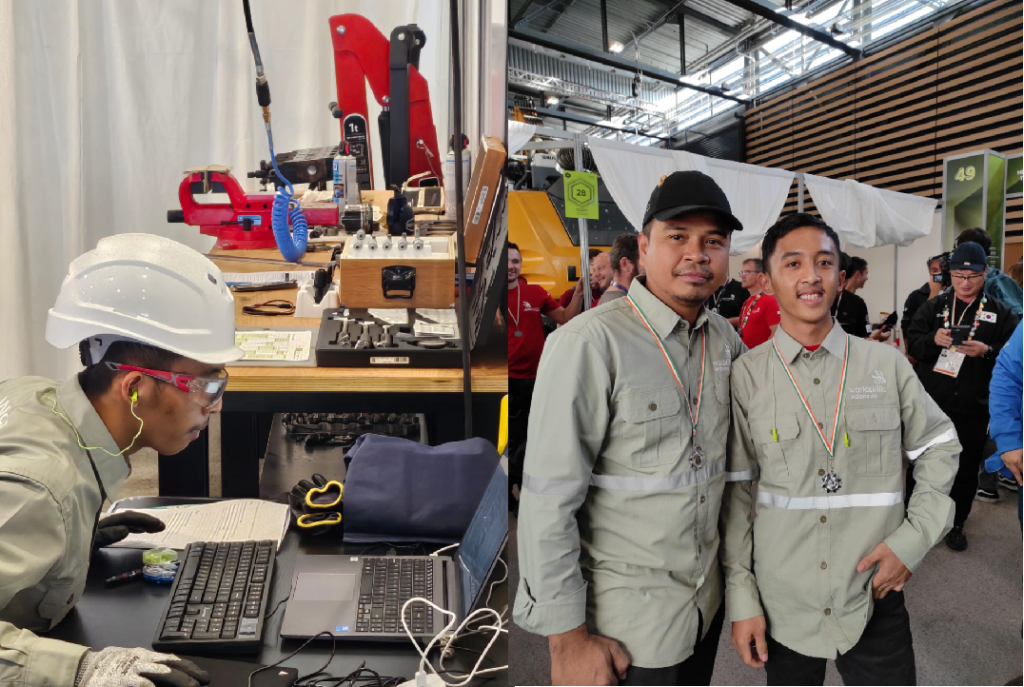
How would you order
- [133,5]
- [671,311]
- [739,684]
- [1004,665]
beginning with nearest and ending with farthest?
[671,311], [739,684], [1004,665], [133,5]

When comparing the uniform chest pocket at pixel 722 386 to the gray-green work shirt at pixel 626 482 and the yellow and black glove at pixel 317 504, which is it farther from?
the yellow and black glove at pixel 317 504

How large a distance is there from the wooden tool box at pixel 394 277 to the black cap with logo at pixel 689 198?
31.4 inches

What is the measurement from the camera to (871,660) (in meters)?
1.09

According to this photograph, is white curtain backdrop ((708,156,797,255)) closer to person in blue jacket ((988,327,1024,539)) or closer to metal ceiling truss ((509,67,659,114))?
metal ceiling truss ((509,67,659,114))

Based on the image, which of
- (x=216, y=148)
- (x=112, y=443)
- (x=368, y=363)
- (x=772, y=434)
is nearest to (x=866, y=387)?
(x=772, y=434)

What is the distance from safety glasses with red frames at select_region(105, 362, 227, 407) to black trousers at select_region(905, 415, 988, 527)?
125 centimetres

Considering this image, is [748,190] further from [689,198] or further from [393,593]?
[393,593]

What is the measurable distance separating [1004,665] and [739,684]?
25.1 inches

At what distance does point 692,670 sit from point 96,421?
113 cm

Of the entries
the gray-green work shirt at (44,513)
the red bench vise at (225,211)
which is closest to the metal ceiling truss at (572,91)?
the gray-green work shirt at (44,513)

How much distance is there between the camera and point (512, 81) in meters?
1.04

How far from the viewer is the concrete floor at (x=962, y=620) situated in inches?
41.8

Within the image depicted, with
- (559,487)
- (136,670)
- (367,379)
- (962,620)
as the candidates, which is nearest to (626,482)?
(559,487)

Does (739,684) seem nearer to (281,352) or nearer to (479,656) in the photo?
(479,656)
